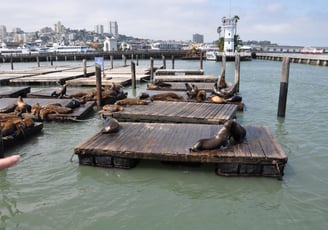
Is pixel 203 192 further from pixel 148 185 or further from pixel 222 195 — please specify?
pixel 148 185

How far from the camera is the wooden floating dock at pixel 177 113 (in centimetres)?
917

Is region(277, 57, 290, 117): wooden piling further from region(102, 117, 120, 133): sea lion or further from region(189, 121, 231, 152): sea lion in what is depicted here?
region(102, 117, 120, 133): sea lion

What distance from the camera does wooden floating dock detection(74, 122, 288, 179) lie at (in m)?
5.98

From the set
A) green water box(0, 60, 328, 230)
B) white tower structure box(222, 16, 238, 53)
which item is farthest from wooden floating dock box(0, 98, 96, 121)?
white tower structure box(222, 16, 238, 53)

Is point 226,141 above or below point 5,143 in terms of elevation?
above

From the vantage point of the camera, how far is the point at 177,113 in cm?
978

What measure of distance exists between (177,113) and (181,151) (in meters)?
3.63

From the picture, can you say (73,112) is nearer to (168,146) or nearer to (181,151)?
(168,146)

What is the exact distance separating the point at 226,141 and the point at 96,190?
105 inches

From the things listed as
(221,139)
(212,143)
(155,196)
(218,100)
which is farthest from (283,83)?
(155,196)

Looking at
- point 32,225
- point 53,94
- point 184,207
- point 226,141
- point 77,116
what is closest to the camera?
point 32,225

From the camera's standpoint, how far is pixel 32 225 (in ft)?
15.3

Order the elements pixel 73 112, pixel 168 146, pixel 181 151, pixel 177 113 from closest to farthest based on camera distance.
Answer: pixel 181 151, pixel 168 146, pixel 177 113, pixel 73 112

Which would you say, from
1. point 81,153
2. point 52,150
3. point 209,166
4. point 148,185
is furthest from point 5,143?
point 209,166
